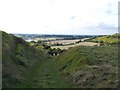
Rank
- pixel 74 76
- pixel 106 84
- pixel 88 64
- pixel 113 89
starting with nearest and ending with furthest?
pixel 113 89, pixel 106 84, pixel 74 76, pixel 88 64

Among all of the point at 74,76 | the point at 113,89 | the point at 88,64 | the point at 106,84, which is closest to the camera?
the point at 113,89

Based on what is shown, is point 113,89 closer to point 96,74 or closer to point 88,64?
point 96,74

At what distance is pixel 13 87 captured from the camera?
33.0 metres

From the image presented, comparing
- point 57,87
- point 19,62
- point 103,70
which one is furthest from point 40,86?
point 19,62

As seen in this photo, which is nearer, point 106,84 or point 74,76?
point 106,84

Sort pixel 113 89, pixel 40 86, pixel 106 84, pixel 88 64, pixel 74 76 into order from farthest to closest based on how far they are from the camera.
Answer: pixel 88 64 < pixel 74 76 < pixel 40 86 < pixel 106 84 < pixel 113 89

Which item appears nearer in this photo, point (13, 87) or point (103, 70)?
point (13, 87)

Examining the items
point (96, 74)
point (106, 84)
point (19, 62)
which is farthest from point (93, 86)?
point (19, 62)

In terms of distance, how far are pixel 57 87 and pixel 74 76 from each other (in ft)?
16.2

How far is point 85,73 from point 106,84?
7.26 m

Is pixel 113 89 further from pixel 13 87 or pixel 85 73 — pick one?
pixel 13 87

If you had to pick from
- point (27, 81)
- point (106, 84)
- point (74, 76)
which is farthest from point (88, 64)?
point (106, 84)

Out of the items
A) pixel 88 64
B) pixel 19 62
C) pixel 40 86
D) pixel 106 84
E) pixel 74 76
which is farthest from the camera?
pixel 19 62

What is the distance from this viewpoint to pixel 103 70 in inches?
1430
